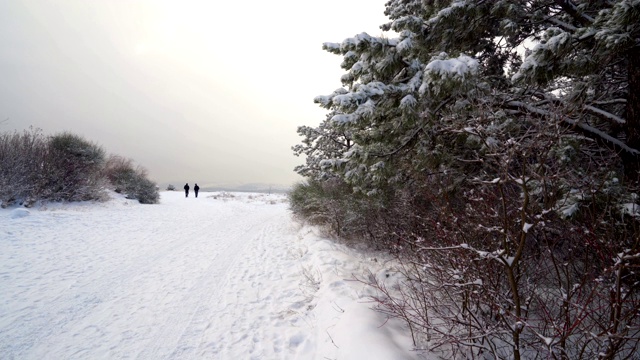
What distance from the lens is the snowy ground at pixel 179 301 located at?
11.8ft

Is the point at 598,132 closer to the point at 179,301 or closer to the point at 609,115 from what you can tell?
the point at 609,115

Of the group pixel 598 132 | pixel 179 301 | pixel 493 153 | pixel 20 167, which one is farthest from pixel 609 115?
pixel 20 167

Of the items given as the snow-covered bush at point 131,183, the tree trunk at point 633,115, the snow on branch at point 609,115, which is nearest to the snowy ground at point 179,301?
the tree trunk at point 633,115

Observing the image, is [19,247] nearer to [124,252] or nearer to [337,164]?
[124,252]

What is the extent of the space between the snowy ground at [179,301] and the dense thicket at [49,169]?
183 inches

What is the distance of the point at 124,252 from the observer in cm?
791

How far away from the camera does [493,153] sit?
8.14 ft

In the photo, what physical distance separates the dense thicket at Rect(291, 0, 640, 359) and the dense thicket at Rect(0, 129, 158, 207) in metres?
15.5

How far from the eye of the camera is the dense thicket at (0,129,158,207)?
41.2 feet

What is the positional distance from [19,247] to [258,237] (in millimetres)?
6852

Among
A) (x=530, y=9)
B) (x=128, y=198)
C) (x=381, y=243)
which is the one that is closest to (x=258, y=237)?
(x=381, y=243)

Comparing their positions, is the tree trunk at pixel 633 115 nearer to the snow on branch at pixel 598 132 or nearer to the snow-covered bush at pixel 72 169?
the snow on branch at pixel 598 132

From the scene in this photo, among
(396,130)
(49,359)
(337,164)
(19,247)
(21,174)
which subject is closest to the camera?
(49,359)

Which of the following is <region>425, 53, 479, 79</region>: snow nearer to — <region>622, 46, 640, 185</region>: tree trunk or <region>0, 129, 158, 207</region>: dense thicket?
<region>622, 46, 640, 185</region>: tree trunk
